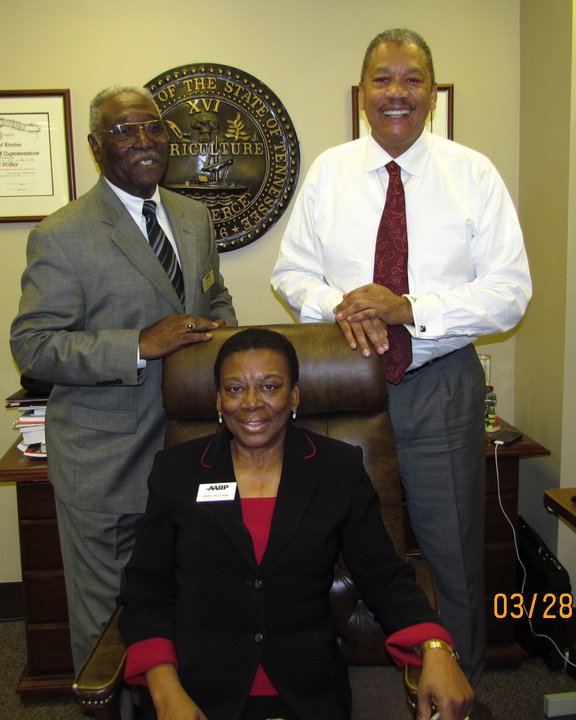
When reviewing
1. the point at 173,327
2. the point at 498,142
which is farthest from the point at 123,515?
the point at 498,142

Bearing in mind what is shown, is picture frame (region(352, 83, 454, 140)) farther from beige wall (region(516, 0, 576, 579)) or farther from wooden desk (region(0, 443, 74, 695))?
wooden desk (region(0, 443, 74, 695))

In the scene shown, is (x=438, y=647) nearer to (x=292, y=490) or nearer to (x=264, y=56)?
(x=292, y=490)

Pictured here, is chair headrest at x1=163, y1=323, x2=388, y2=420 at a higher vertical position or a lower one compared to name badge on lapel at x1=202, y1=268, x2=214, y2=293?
lower

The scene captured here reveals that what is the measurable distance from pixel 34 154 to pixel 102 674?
2.05 m

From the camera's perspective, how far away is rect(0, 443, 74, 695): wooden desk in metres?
2.32

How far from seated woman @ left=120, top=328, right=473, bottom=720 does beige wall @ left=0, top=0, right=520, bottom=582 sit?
139 cm

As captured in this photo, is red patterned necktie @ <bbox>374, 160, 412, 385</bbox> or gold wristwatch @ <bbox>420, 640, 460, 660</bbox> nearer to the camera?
gold wristwatch @ <bbox>420, 640, 460, 660</bbox>

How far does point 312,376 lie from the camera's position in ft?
5.57

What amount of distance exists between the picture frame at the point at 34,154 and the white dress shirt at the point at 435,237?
122cm

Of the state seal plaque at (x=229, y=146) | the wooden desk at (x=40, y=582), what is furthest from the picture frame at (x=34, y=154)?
the wooden desk at (x=40, y=582)

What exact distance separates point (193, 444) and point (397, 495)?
0.53 meters

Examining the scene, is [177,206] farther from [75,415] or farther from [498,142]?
[498,142]

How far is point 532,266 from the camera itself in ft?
8.96
